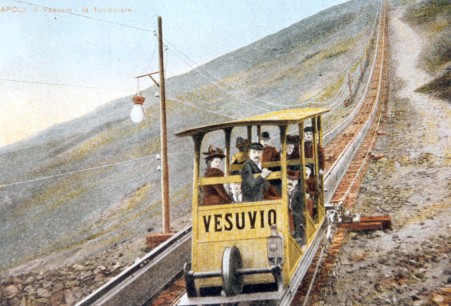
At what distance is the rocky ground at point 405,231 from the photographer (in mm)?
6375

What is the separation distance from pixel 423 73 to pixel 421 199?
31.1 m

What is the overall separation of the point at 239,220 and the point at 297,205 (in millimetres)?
1243

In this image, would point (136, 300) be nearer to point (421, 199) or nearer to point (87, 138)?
point (421, 199)

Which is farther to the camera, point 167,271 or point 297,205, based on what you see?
point 167,271

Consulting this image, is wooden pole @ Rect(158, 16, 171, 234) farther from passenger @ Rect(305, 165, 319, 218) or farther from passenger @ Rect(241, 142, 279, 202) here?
passenger @ Rect(241, 142, 279, 202)

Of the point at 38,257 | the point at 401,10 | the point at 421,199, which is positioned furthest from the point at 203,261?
the point at 401,10

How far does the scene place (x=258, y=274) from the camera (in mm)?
5656

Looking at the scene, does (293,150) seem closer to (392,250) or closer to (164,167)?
(392,250)

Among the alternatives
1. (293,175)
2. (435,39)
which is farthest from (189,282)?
(435,39)

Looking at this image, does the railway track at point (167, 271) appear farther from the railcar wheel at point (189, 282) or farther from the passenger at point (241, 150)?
the passenger at point (241, 150)

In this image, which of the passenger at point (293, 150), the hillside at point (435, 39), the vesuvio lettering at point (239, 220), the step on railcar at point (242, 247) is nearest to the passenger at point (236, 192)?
the step on railcar at point (242, 247)

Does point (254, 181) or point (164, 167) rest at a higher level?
point (164, 167)

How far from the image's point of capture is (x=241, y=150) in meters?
7.33

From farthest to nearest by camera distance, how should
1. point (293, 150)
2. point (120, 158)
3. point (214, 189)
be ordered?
point (120, 158) < point (293, 150) < point (214, 189)
